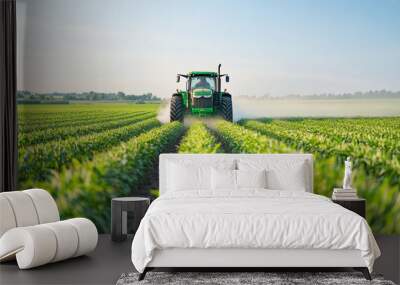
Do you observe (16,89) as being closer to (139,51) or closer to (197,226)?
(139,51)

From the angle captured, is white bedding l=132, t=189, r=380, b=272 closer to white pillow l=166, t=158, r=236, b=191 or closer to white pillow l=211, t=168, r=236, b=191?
white pillow l=211, t=168, r=236, b=191

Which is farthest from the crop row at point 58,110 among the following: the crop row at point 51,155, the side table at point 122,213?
the side table at point 122,213

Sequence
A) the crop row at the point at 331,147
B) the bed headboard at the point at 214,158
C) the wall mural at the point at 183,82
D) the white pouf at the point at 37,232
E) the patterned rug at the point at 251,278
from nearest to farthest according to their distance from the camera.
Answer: the patterned rug at the point at 251,278, the white pouf at the point at 37,232, the bed headboard at the point at 214,158, the crop row at the point at 331,147, the wall mural at the point at 183,82

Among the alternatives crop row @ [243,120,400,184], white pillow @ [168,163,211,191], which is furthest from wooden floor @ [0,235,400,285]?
crop row @ [243,120,400,184]

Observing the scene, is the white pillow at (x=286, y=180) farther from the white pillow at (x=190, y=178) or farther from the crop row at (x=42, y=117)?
the crop row at (x=42, y=117)

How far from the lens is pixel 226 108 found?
8672 millimetres

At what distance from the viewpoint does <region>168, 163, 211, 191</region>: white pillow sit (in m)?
7.80

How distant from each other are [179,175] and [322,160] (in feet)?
6.12

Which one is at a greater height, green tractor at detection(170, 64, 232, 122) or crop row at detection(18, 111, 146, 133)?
green tractor at detection(170, 64, 232, 122)

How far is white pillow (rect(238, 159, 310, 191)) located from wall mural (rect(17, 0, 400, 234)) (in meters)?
0.53

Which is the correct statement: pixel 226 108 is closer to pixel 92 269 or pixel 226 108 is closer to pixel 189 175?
pixel 189 175

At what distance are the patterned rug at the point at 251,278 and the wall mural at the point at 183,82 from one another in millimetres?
2712

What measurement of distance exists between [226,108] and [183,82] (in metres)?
0.64

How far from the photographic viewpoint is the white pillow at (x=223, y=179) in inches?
301
